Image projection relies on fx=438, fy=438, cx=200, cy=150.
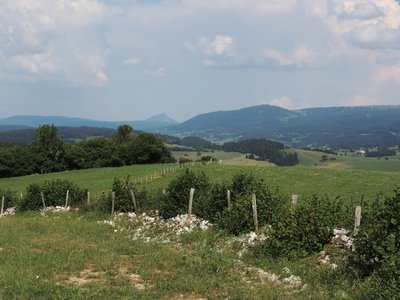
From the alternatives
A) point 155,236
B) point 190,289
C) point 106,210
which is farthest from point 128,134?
point 190,289

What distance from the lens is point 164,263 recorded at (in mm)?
15219

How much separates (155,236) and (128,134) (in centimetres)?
11411

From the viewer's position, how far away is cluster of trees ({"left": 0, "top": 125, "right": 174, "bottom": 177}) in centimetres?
10475

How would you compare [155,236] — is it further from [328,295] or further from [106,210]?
[328,295]

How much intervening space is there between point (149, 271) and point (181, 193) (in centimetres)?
1033

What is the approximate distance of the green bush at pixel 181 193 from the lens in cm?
2378

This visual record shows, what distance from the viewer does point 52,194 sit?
3472 centimetres

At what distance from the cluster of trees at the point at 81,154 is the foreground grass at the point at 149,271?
87.5 metres

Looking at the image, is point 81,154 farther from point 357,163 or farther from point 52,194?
point 357,163

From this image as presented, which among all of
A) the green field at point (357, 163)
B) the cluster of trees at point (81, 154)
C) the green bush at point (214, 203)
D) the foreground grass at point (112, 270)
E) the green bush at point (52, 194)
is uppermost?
the green bush at point (214, 203)

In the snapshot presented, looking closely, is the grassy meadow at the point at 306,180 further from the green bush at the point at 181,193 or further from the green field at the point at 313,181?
the green bush at the point at 181,193

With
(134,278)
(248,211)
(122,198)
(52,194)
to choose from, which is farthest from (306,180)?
(134,278)

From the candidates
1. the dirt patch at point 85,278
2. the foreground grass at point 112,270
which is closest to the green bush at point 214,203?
the foreground grass at point 112,270

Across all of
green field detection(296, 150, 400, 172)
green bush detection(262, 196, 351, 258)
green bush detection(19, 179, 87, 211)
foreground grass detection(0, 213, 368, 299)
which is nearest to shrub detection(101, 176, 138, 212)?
green bush detection(19, 179, 87, 211)
